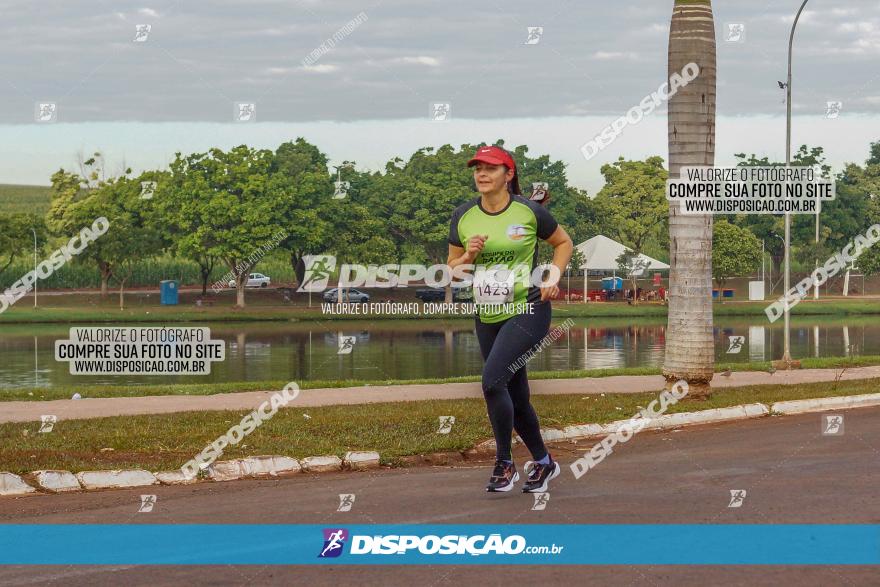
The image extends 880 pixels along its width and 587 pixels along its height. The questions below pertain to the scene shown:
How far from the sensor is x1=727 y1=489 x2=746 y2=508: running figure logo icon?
8055mm

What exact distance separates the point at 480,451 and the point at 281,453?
6.51 feet

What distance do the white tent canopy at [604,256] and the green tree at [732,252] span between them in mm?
5971

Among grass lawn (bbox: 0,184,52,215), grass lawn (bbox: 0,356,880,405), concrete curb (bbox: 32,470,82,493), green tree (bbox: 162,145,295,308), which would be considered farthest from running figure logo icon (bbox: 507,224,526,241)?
grass lawn (bbox: 0,184,52,215)

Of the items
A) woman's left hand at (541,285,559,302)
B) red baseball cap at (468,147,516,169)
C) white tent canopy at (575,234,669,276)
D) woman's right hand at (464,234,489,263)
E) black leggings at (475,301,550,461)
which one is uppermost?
white tent canopy at (575,234,669,276)

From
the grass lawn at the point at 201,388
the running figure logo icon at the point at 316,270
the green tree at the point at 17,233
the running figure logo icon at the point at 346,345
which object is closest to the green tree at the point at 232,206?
the running figure logo icon at the point at 316,270

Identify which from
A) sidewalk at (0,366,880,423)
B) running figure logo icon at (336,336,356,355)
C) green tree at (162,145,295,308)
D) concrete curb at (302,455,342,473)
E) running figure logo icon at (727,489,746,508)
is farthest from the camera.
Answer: green tree at (162,145,295,308)

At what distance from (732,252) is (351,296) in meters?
24.4

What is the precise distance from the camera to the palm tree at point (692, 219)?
14.8 meters

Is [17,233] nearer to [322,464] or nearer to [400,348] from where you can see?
[400,348]

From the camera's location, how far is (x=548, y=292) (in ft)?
27.4

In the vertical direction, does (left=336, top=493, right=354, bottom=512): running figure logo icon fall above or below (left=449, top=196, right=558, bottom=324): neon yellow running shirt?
below

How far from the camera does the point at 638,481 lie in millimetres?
9109

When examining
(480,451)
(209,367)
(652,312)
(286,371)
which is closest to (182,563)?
(480,451)

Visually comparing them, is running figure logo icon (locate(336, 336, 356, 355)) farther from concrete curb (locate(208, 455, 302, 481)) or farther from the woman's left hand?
the woman's left hand
